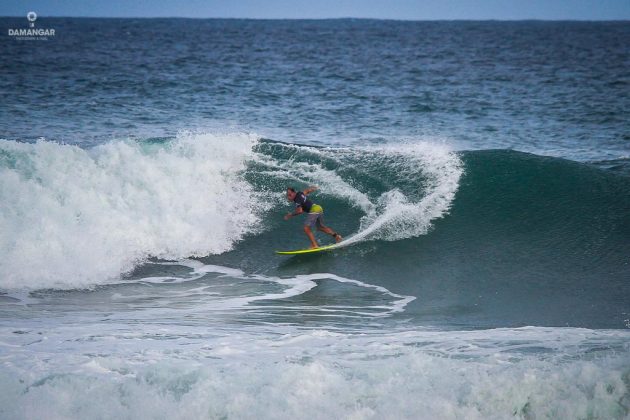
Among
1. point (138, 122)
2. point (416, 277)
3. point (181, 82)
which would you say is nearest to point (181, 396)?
point (416, 277)

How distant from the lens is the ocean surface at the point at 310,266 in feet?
21.1

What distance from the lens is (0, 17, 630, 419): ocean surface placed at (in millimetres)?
6438

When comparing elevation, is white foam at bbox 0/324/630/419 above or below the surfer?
below

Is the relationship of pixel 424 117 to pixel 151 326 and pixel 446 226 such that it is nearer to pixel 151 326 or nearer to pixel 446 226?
pixel 446 226

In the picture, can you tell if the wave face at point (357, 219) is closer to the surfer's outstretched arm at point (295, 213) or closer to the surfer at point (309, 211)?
the surfer at point (309, 211)

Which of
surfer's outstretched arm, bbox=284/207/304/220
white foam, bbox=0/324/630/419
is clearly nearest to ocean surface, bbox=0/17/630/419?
white foam, bbox=0/324/630/419

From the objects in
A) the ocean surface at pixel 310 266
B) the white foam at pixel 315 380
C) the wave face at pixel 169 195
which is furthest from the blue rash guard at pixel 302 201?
the white foam at pixel 315 380

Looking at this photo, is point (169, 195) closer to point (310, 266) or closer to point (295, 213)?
point (295, 213)

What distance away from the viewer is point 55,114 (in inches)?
842

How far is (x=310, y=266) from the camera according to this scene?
11.7m

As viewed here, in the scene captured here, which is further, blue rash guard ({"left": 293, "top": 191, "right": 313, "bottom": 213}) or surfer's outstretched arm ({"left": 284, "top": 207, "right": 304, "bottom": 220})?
blue rash guard ({"left": 293, "top": 191, "right": 313, "bottom": 213})

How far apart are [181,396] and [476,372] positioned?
2872mm

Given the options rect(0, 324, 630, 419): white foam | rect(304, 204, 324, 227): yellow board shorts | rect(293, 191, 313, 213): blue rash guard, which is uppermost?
rect(293, 191, 313, 213): blue rash guard

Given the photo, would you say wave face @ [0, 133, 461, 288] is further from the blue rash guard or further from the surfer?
the blue rash guard
